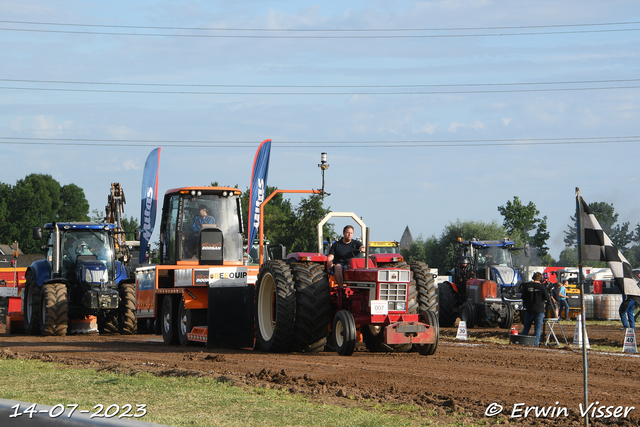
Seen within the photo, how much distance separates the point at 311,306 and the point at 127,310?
7.58 m

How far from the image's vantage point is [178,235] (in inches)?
658

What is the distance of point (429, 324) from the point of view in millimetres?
12469

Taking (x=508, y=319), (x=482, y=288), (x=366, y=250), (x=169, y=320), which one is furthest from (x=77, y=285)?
(x=508, y=319)

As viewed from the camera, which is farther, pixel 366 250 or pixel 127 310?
pixel 127 310

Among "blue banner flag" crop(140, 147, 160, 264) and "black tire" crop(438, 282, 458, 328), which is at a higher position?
"blue banner flag" crop(140, 147, 160, 264)

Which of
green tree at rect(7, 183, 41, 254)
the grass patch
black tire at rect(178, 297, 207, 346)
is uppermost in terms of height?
green tree at rect(7, 183, 41, 254)

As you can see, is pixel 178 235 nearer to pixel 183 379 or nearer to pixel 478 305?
pixel 183 379

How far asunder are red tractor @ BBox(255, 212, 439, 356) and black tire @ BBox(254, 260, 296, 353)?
16mm

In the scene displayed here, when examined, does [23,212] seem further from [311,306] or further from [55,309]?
[311,306]

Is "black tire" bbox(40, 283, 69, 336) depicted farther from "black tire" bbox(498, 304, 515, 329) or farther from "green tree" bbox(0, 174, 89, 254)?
"green tree" bbox(0, 174, 89, 254)

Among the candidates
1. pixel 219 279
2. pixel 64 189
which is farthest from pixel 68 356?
pixel 64 189

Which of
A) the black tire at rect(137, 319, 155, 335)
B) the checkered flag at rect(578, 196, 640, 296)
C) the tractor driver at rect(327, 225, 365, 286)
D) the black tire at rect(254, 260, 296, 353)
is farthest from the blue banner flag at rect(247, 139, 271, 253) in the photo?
the checkered flag at rect(578, 196, 640, 296)

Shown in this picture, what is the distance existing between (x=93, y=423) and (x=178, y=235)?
1261 cm

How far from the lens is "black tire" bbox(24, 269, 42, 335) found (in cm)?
1841
